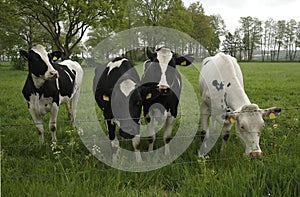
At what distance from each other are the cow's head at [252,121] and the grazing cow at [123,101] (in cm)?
133

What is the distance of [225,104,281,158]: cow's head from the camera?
373cm

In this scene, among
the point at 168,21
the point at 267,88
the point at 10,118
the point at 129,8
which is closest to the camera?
the point at 10,118

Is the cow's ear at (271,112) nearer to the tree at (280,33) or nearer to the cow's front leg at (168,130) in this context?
the cow's front leg at (168,130)

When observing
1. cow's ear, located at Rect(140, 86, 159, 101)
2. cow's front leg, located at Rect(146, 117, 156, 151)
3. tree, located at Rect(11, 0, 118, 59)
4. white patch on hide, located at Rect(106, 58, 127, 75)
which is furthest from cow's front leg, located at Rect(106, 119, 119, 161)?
tree, located at Rect(11, 0, 118, 59)

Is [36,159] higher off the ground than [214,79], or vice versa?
[214,79]

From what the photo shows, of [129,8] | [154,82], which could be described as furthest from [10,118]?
[129,8]

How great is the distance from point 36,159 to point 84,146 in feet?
2.77

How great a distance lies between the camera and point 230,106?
4.43 metres

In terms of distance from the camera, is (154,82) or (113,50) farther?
(113,50)

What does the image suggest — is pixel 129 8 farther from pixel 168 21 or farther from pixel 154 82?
pixel 154 82

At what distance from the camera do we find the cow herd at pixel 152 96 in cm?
Result: 401

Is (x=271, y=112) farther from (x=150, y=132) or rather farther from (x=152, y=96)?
(x=150, y=132)

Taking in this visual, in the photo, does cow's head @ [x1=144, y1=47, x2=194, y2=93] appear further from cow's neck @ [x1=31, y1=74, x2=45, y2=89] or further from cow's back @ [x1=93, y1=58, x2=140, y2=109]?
cow's neck @ [x1=31, y1=74, x2=45, y2=89]

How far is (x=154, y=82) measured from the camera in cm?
455
